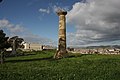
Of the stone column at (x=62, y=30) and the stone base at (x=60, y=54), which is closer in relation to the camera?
the stone base at (x=60, y=54)


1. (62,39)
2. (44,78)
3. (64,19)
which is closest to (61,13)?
(64,19)

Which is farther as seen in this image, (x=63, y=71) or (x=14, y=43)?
(x=14, y=43)

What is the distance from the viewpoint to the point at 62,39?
173 ft

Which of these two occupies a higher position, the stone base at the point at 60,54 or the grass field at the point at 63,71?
the stone base at the point at 60,54

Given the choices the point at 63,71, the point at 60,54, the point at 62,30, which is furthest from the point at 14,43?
the point at 63,71

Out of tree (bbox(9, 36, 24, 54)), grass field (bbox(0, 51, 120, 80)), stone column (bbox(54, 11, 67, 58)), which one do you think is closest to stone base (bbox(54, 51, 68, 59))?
stone column (bbox(54, 11, 67, 58))

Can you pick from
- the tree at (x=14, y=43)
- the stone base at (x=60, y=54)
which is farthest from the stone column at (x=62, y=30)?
the tree at (x=14, y=43)

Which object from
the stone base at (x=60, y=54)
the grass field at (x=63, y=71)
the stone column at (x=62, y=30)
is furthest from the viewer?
the stone column at (x=62, y=30)

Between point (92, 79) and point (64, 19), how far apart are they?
126 ft

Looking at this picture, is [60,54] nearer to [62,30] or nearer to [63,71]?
[62,30]

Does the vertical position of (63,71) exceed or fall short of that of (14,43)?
it falls short

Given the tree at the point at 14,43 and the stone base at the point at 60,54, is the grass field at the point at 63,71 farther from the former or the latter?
the tree at the point at 14,43

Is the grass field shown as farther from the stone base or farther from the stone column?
the stone column

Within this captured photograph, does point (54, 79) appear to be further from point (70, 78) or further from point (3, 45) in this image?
point (3, 45)
